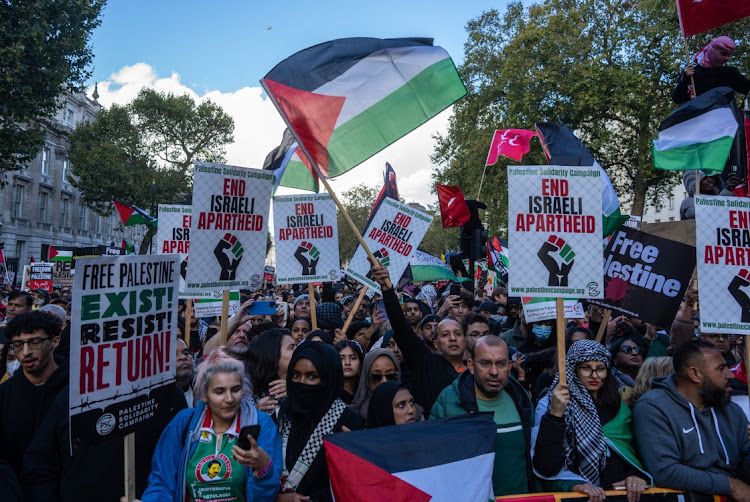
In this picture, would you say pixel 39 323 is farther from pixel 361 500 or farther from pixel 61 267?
pixel 61 267

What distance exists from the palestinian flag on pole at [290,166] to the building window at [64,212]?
47506mm

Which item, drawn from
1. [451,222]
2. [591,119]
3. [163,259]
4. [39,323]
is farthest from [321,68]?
[591,119]

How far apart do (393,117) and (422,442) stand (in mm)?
3074

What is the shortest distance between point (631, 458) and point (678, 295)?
2133 millimetres

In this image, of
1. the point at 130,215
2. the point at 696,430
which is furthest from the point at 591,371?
the point at 130,215

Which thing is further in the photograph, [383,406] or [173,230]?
[173,230]

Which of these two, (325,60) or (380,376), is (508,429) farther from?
(325,60)

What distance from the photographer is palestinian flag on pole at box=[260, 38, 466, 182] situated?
5.16 meters

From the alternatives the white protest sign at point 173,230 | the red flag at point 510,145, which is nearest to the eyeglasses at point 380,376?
the white protest sign at point 173,230

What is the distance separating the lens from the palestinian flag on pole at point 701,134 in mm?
5555

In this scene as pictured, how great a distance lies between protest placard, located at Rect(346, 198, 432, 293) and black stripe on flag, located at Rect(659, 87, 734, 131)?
282 centimetres

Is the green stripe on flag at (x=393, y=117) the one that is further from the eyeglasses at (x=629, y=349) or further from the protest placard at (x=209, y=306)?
the protest placard at (x=209, y=306)

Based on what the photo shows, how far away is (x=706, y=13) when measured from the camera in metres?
6.23

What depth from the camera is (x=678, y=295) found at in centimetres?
523
